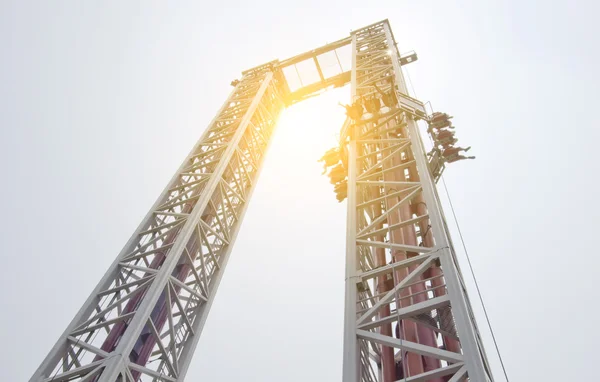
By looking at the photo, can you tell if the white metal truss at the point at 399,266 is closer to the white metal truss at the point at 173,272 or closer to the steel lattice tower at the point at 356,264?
the steel lattice tower at the point at 356,264

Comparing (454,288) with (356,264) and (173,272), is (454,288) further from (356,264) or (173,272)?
(173,272)

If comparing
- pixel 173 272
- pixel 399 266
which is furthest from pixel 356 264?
pixel 173 272

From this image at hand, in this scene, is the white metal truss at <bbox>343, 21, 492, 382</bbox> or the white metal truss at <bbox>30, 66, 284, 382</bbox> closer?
the white metal truss at <bbox>343, 21, 492, 382</bbox>

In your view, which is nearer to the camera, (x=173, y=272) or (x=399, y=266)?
(x=399, y=266)

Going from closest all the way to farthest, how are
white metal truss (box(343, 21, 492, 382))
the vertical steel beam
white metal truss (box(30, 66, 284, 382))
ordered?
the vertical steel beam < white metal truss (box(343, 21, 492, 382)) < white metal truss (box(30, 66, 284, 382))

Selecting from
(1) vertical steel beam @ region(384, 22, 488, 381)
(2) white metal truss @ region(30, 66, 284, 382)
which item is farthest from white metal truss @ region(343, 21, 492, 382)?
(2) white metal truss @ region(30, 66, 284, 382)

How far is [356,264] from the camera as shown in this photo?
25.9 ft

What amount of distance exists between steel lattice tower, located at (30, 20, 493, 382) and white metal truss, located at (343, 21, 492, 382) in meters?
0.02

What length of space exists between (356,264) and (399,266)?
2.56ft

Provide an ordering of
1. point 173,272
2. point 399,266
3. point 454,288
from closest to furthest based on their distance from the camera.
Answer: point 454,288
point 399,266
point 173,272

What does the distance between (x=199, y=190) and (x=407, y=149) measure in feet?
24.0

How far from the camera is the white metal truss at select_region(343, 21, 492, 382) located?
6148mm

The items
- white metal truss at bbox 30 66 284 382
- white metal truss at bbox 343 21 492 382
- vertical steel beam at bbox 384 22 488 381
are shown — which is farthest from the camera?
white metal truss at bbox 30 66 284 382

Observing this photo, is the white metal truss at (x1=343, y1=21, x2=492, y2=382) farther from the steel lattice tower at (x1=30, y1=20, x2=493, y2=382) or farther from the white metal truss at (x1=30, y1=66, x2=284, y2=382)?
the white metal truss at (x1=30, y1=66, x2=284, y2=382)
